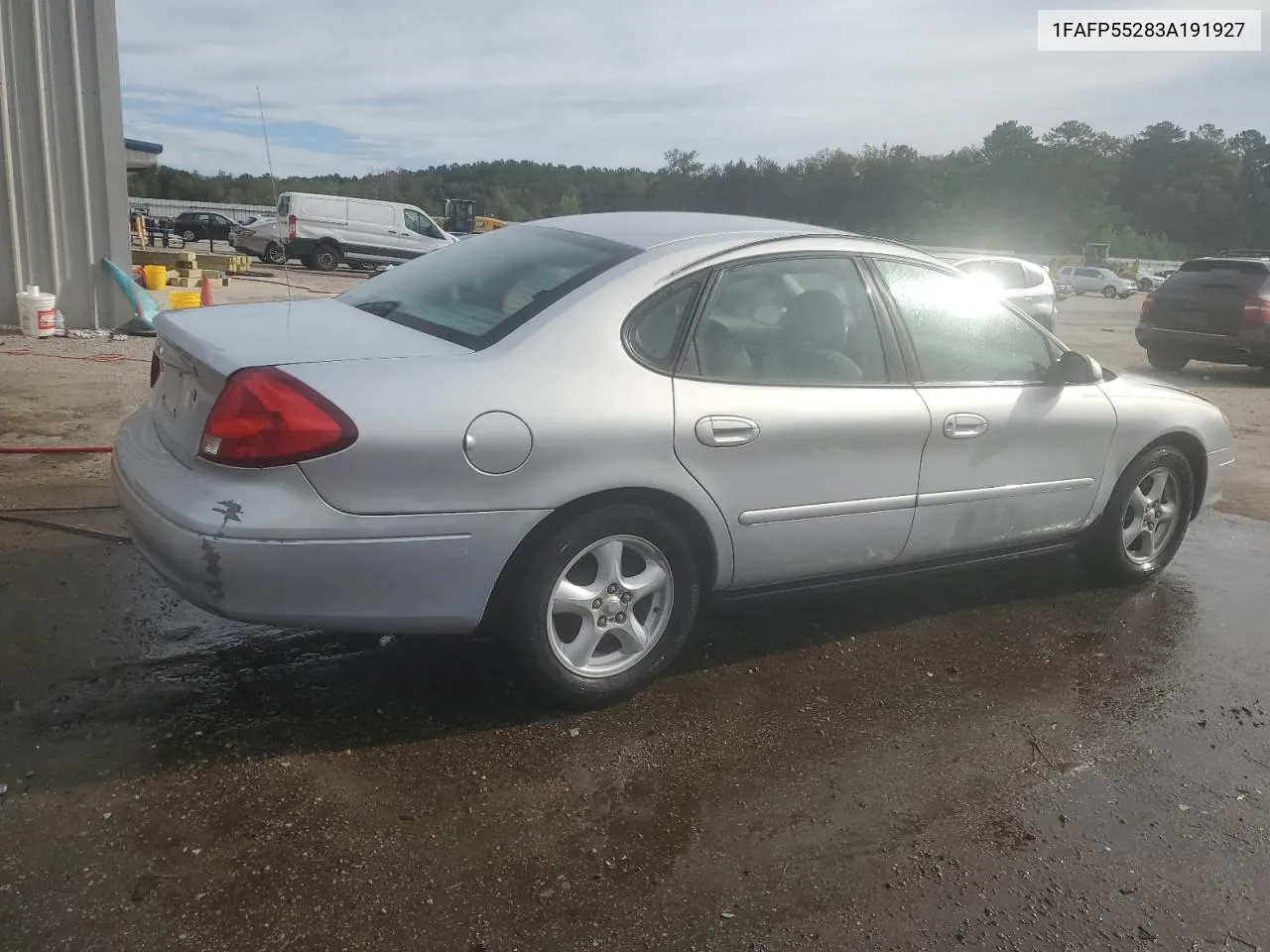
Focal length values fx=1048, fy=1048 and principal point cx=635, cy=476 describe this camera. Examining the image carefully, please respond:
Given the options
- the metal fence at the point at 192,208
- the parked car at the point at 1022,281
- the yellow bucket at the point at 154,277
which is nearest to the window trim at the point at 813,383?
the yellow bucket at the point at 154,277

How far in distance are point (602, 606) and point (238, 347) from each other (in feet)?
4.40

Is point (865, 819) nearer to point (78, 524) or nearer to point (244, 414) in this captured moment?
point (244, 414)

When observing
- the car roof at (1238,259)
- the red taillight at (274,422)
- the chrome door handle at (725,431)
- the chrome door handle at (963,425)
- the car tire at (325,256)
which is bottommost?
the chrome door handle at (963,425)

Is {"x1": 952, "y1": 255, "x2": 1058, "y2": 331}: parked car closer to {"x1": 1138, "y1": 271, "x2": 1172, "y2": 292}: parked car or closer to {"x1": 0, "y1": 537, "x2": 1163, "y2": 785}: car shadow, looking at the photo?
{"x1": 0, "y1": 537, "x2": 1163, "y2": 785}: car shadow

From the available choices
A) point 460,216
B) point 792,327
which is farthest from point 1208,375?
point 460,216

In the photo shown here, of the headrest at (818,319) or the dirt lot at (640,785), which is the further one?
the headrest at (818,319)

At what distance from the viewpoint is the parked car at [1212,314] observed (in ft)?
42.1

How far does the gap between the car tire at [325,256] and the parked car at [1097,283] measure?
34306 mm

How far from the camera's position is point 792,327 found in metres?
3.73

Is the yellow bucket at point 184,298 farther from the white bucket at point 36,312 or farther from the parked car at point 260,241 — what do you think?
the parked car at point 260,241

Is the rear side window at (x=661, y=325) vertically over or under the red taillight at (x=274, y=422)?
over

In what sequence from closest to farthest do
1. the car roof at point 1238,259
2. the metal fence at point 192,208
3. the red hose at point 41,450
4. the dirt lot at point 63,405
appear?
the dirt lot at point 63,405 → the red hose at point 41,450 → the car roof at point 1238,259 → the metal fence at point 192,208

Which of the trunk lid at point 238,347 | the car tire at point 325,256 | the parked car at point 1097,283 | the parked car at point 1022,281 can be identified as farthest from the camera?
the parked car at point 1097,283

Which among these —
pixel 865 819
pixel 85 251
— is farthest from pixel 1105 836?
pixel 85 251
